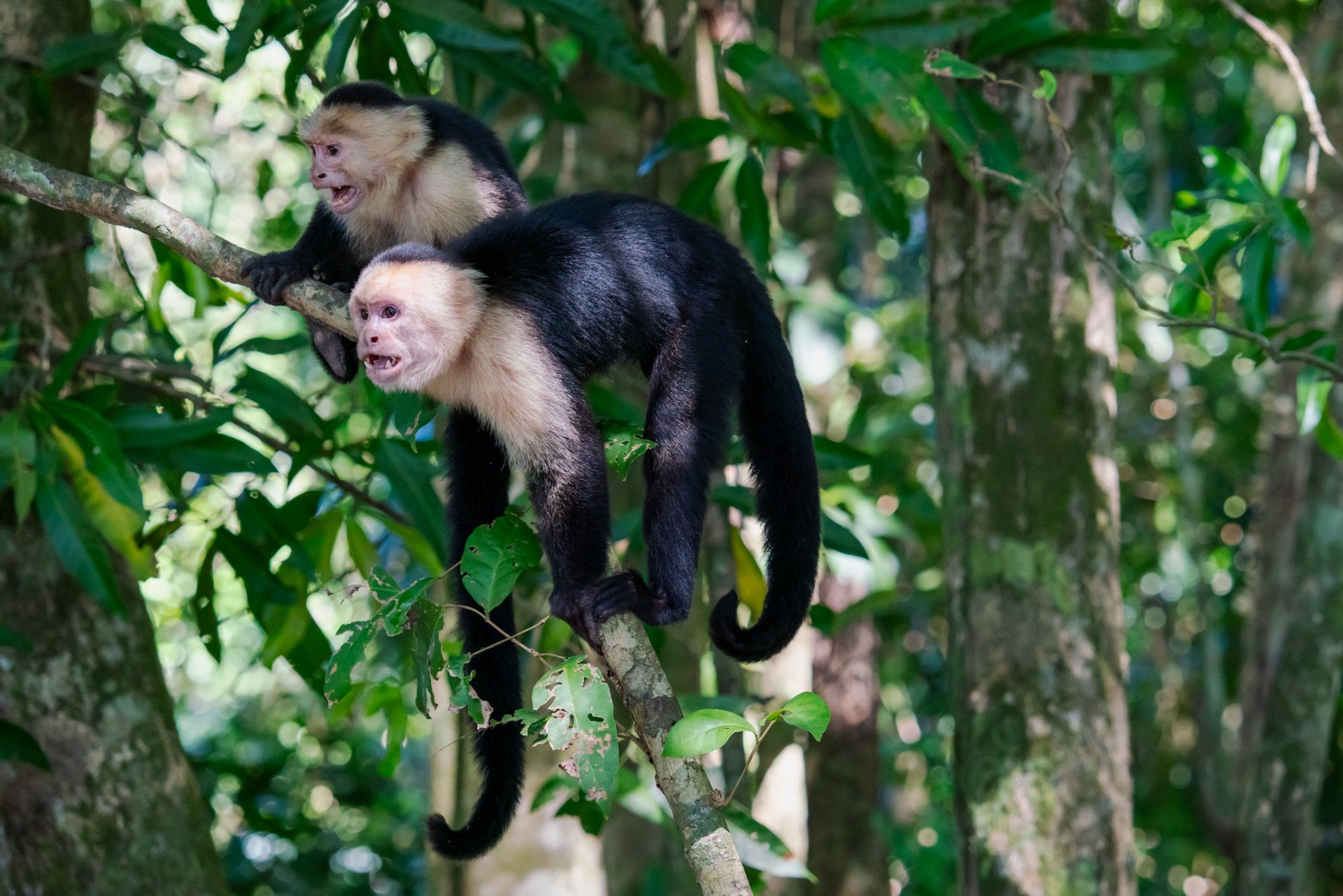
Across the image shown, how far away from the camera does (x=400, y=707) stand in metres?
3.03

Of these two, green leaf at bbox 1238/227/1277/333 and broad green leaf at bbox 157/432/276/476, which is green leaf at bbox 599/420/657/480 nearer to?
broad green leaf at bbox 157/432/276/476

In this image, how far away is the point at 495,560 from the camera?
2.02m

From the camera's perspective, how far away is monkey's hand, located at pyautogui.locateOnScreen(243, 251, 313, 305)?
2.32m

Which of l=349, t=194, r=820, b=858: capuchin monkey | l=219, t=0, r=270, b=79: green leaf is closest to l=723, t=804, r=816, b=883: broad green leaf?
l=349, t=194, r=820, b=858: capuchin monkey

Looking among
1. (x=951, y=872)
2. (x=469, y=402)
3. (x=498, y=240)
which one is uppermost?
(x=498, y=240)

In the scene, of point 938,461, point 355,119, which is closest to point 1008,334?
point 938,461

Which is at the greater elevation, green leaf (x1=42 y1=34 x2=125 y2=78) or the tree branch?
green leaf (x1=42 y1=34 x2=125 y2=78)

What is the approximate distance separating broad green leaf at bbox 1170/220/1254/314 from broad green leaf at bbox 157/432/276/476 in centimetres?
206

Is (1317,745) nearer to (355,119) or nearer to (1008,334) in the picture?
(1008,334)

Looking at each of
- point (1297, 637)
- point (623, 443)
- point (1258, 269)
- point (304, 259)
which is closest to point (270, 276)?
point (304, 259)

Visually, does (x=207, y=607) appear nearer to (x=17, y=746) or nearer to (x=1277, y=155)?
(x=17, y=746)

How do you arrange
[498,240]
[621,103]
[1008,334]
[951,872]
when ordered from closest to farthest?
1. [498,240]
2. [1008,334]
3. [621,103]
4. [951,872]

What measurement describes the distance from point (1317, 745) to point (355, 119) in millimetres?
3510

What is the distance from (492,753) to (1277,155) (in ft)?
7.66
